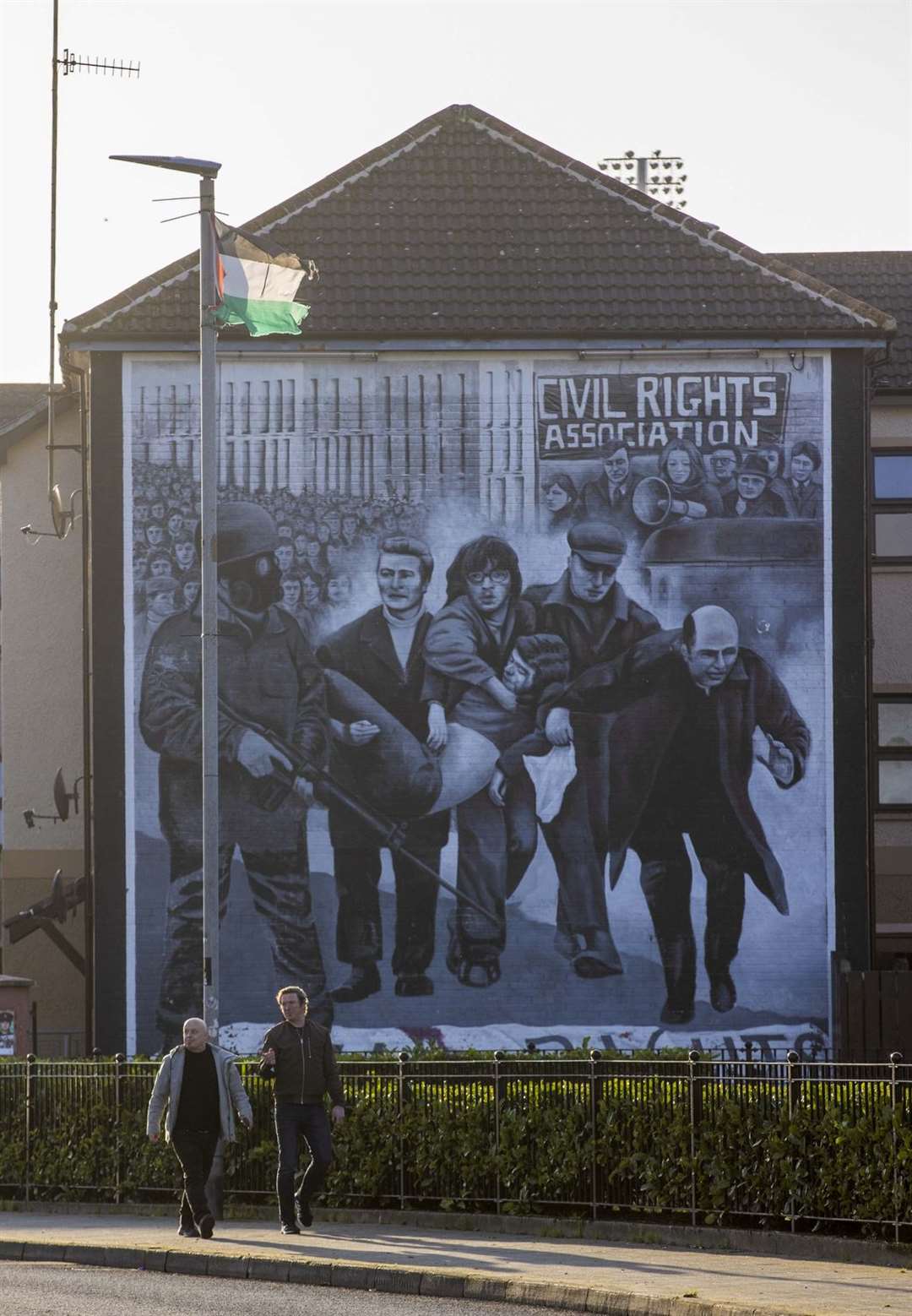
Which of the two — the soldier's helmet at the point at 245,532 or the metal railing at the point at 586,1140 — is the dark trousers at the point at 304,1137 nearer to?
the metal railing at the point at 586,1140

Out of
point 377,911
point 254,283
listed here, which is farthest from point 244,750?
point 254,283

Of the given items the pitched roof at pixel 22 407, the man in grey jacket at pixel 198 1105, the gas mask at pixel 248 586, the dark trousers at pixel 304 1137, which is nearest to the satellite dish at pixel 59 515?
the pitched roof at pixel 22 407

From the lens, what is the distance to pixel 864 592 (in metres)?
26.8

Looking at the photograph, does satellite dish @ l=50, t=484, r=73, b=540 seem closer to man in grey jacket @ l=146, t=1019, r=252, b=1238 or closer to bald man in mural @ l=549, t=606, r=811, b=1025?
bald man in mural @ l=549, t=606, r=811, b=1025

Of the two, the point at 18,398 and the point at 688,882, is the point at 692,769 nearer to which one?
the point at 688,882

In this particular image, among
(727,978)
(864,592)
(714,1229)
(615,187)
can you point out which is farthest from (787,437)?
(714,1229)

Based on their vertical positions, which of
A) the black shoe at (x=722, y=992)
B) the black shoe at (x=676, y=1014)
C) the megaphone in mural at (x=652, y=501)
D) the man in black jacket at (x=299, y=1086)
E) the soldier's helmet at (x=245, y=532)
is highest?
the megaphone in mural at (x=652, y=501)

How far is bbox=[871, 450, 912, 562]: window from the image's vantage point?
33844 mm

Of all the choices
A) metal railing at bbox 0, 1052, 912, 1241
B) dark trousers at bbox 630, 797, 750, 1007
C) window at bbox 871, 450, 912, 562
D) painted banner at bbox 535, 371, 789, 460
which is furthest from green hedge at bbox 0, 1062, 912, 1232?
window at bbox 871, 450, 912, 562

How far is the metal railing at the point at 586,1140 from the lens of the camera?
45.2ft

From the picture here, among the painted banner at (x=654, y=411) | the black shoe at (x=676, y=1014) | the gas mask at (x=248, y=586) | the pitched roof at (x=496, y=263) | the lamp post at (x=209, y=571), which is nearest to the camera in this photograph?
the lamp post at (x=209, y=571)

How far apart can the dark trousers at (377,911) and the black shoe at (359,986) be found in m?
0.09

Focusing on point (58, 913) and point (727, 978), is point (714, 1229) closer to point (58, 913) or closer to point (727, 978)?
point (727, 978)

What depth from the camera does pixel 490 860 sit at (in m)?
26.2
